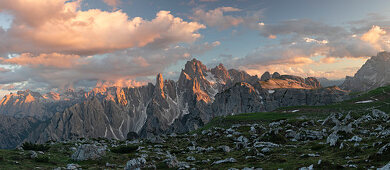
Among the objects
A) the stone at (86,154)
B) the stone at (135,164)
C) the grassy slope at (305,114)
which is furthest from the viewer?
the grassy slope at (305,114)

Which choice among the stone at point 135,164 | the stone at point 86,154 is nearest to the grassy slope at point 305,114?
the stone at point 86,154

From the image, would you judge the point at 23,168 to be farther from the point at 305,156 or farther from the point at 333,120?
the point at 333,120

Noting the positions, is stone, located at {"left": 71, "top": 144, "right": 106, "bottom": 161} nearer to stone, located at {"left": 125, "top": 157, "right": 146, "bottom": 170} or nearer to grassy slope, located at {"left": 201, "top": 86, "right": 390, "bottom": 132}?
stone, located at {"left": 125, "top": 157, "right": 146, "bottom": 170}

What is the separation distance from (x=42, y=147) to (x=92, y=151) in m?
14.1

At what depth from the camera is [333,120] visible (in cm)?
5947

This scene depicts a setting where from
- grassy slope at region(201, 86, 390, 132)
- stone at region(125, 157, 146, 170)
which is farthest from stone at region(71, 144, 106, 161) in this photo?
grassy slope at region(201, 86, 390, 132)

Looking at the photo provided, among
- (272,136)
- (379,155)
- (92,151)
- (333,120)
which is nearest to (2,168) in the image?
(92,151)

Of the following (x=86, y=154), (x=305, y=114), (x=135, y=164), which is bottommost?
(x=305, y=114)

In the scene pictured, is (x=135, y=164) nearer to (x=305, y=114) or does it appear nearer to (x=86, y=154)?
(x=86, y=154)

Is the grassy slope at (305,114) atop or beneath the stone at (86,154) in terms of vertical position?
beneath

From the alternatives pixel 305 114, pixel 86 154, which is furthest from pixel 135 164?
pixel 305 114

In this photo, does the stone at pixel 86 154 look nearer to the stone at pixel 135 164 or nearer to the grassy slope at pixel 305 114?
the stone at pixel 135 164

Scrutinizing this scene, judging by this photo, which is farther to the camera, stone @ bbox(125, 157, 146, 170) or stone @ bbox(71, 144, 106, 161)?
stone @ bbox(71, 144, 106, 161)

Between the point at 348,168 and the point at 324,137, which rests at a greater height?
the point at 348,168
